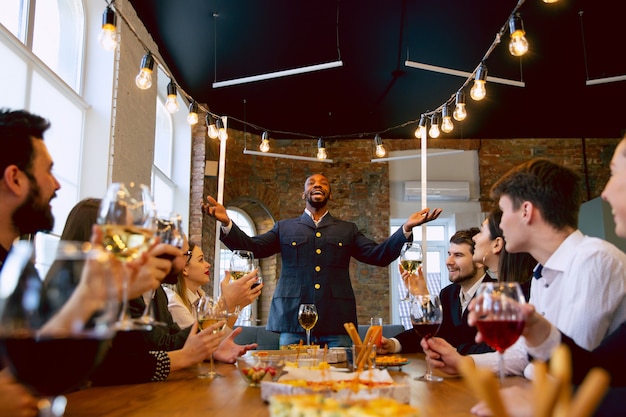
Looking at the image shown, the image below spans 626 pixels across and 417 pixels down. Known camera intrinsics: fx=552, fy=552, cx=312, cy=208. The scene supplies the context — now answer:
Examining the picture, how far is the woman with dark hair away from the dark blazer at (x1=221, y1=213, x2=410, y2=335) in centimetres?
96

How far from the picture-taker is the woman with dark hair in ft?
7.06

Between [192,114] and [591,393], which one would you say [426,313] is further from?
[192,114]

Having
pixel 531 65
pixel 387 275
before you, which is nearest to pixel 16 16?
pixel 531 65

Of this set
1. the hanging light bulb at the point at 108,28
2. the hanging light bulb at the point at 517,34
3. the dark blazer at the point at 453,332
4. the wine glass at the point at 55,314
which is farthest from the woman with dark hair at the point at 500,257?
the hanging light bulb at the point at 108,28

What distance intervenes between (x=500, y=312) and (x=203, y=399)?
70 cm

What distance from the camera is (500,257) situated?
2248mm

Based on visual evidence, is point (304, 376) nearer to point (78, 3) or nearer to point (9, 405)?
point (9, 405)

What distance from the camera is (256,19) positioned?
5.09 meters

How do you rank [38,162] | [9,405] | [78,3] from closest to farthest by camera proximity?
[9,405] → [38,162] → [78,3]

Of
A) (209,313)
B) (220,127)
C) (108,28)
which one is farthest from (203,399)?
(220,127)

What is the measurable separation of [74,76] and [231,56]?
6.32ft

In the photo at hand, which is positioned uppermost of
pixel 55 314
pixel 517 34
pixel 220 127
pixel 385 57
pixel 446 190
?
pixel 385 57

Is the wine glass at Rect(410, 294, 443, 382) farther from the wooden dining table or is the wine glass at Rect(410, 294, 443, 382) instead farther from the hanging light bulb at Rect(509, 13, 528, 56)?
the hanging light bulb at Rect(509, 13, 528, 56)

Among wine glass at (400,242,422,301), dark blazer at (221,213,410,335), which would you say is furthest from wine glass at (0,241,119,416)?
dark blazer at (221,213,410,335)
